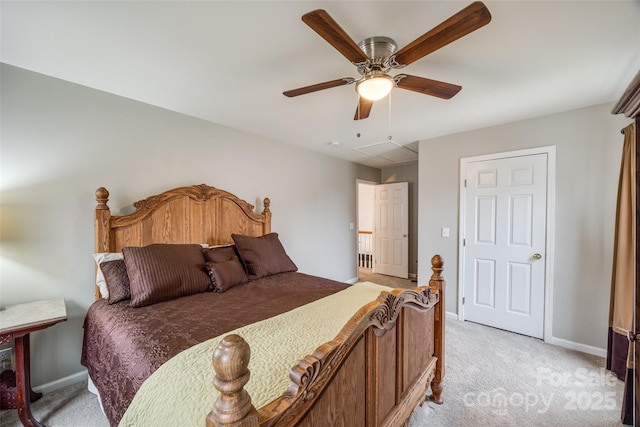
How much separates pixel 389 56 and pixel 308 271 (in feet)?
10.4

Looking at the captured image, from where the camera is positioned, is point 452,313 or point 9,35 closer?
point 9,35

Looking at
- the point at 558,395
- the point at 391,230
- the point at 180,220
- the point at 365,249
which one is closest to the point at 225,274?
the point at 180,220

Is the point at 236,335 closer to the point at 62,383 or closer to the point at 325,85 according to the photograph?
the point at 325,85

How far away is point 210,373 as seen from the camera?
0.98 meters

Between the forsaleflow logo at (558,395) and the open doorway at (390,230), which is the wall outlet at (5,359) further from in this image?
the open doorway at (390,230)

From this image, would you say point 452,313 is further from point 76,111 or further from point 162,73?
point 76,111

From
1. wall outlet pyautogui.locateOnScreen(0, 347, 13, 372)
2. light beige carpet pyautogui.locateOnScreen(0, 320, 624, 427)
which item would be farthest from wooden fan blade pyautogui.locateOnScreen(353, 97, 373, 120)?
wall outlet pyautogui.locateOnScreen(0, 347, 13, 372)

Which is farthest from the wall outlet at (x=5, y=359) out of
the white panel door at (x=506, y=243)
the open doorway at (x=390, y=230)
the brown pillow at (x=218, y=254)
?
the open doorway at (x=390, y=230)

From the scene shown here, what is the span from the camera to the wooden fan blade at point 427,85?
1.56 metres

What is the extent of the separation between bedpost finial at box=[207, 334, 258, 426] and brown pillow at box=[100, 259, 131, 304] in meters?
1.75

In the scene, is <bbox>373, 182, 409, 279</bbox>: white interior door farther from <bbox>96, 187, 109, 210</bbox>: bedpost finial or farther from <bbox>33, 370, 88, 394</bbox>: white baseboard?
<bbox>33, 370, 88, 394</bbox>: white baseboard

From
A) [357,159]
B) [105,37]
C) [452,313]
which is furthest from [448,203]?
[105,37]

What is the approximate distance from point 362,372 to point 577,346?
2867 millimetres

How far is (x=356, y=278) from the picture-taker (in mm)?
4984
